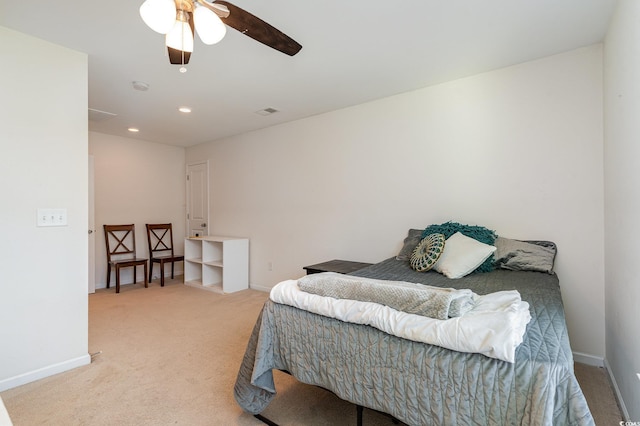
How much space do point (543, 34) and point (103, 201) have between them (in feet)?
18.3

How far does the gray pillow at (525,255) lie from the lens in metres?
2.25

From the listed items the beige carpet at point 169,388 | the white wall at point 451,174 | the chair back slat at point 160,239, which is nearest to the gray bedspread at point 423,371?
the beige carpet at point 169,388

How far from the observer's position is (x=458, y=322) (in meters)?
1.14

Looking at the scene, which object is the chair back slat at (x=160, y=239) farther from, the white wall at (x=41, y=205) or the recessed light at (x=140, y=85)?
the white wall at (x=41, y=205)

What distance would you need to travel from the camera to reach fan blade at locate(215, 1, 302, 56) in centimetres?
142

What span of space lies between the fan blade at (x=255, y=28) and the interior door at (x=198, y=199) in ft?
13.0

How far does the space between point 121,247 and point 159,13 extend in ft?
15.0

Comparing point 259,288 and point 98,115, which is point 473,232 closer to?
point 259,288

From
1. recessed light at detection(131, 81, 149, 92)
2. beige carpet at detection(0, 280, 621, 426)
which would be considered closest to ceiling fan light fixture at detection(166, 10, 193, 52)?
recessed light at detection(131, 81, 149, 92)

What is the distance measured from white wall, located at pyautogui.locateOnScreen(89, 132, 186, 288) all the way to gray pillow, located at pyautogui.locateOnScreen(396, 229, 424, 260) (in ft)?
14.2

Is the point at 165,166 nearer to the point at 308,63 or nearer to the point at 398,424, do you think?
the point at 308,63

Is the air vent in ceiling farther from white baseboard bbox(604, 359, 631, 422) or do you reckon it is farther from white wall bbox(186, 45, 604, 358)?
white baseboard bbox(604, 359, 631, 422)

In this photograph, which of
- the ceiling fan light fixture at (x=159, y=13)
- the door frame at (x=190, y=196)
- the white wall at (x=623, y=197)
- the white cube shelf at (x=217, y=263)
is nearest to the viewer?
the ceiling fan light fixture at (x=159, y=13)

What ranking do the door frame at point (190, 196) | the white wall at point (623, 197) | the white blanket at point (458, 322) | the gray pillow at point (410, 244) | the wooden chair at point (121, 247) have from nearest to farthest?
the white blanket at point (458, 322), the white wall at point (623, 197), the gray pillow at point (410, 244), the wooden chair at point (121, 247), the door frame at point (190, 196)
